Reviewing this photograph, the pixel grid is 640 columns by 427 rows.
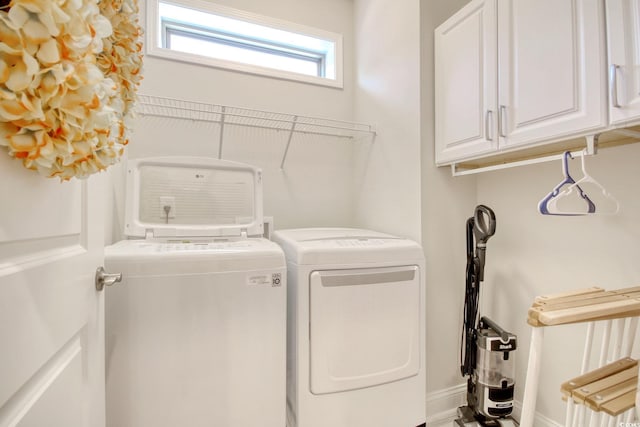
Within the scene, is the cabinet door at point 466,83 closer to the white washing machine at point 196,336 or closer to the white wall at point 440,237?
Answer: the white wall at point 440,237

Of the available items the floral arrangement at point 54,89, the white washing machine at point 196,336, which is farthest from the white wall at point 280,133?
the floral arrangement at point 54,89

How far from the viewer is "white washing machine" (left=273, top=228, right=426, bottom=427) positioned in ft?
4.27

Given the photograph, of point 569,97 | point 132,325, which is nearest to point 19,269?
point 132,325

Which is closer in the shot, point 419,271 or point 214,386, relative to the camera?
point 214,386

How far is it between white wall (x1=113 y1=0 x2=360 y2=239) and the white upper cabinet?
0.84 metres

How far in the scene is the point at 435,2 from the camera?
1732mm

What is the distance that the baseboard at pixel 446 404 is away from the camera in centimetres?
170

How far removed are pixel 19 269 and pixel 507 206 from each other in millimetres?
2012

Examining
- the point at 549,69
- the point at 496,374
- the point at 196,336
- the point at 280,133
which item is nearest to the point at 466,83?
the point at 549,69

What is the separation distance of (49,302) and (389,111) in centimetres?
195

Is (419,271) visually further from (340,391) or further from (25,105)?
(25,105)

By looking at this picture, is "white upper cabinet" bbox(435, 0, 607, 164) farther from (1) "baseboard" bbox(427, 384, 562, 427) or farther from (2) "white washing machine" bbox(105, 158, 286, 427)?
(1) "baseboard" bbox(427, 384, 562, 427)

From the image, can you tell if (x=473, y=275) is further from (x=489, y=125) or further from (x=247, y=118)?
(x=247, y=118)

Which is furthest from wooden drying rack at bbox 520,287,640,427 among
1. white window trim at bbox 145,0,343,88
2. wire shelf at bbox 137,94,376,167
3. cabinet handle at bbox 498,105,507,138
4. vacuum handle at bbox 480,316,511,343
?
white window trim at bbox 145,0,343,88
